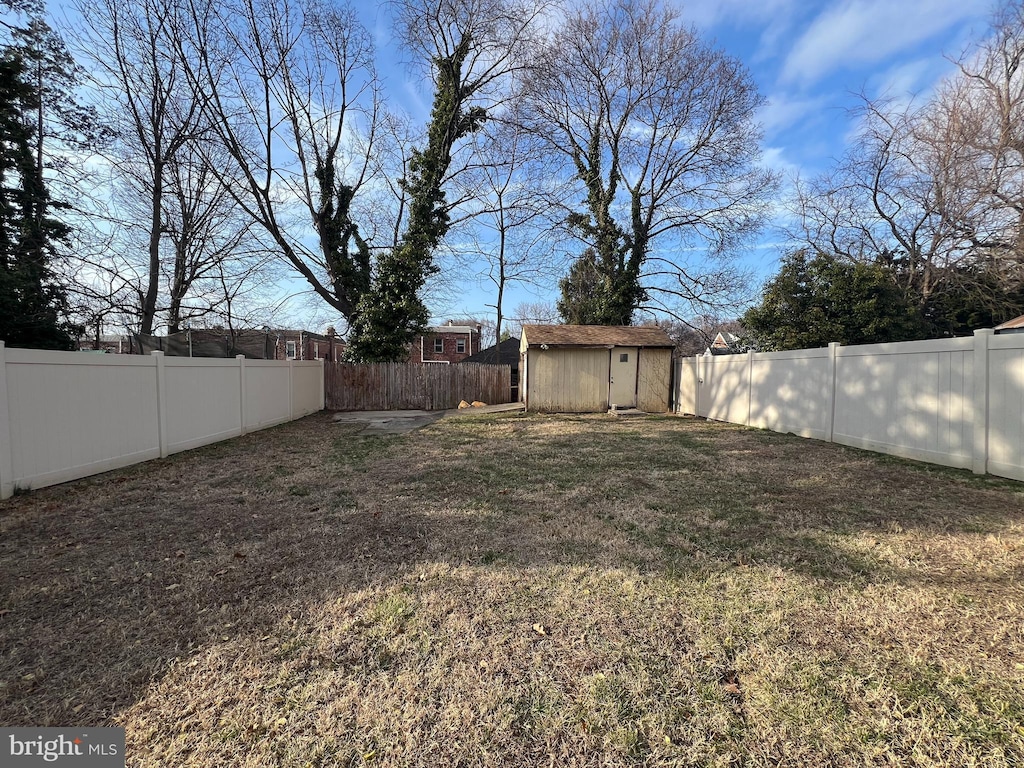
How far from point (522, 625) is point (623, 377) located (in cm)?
1197

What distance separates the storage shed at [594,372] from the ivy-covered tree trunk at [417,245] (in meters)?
4.68

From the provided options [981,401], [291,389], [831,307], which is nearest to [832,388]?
[981,401]

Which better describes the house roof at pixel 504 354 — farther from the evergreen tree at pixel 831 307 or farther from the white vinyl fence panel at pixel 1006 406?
the white vinyl fence panel at pixel 1006 406

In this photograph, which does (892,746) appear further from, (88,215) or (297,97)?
(297,97)

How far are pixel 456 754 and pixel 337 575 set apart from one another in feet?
5.27

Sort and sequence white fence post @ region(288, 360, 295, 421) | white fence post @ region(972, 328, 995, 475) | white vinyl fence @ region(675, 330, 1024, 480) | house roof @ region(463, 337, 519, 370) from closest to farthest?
white vinyl fence @ region(675, 330, 1024, 480), white fence post @ region(972, 328, 995, 475), white fence post @ region(288, 360, 295, 421), house roof @ region(463, 337, 519, 370)

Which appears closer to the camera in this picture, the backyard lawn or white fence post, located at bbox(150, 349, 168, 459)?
the backyard lawn

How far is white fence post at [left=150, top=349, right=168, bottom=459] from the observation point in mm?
6164

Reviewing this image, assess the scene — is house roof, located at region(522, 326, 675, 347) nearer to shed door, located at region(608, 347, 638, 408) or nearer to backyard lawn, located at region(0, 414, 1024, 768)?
shed door, located at region(608, 347, 638, 408)

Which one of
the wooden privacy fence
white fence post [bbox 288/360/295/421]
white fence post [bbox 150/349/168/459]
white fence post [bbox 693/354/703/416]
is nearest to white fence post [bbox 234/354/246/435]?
white fence post [bbox 150/349/168/459]

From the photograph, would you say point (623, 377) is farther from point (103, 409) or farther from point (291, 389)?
point (103, 409)

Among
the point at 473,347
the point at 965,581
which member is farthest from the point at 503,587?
the point at 473,347

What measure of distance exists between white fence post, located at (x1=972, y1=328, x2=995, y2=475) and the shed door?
8.59 meters

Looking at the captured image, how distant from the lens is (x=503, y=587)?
2658 mm
